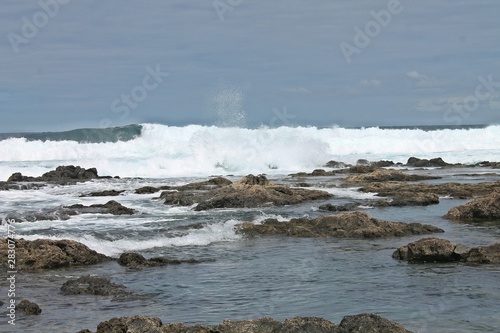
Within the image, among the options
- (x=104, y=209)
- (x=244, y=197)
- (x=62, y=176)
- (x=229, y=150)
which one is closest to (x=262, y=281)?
(x=104, y=209)

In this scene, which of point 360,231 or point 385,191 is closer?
point 360,231

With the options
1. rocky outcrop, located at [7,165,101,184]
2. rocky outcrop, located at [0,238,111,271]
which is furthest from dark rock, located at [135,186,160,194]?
rocky outcrop, located at [0,238,111,271]

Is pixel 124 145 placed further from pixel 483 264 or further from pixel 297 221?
pixel 483 264

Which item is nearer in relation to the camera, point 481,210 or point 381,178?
point 481,210

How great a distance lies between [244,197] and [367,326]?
16169 mm

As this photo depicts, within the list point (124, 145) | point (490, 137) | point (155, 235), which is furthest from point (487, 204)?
point (490, 137)

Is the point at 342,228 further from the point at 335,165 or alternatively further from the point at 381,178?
the point at 335,165

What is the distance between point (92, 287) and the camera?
10.2 metres

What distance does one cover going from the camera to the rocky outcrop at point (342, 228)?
15570 mm

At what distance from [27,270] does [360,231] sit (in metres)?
7.45

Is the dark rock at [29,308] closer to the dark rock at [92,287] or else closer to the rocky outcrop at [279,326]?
the dark rock at [92,287]

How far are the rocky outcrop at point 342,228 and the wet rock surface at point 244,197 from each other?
5280 millimetres

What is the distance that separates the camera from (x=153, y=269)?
12141 mm

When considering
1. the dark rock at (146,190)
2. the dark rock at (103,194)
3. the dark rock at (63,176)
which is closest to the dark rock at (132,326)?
the dark rock at (103,194)
